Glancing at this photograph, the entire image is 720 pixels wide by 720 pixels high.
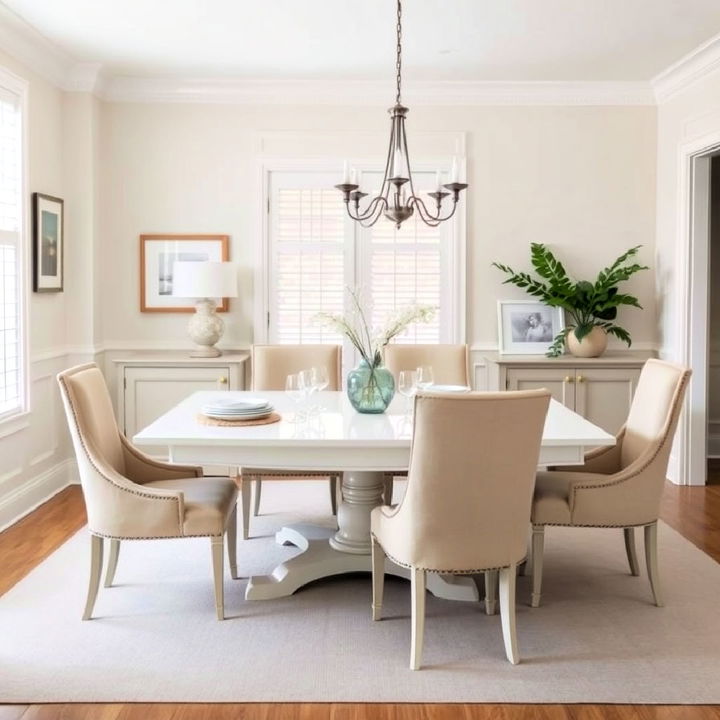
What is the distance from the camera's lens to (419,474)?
2699 mm

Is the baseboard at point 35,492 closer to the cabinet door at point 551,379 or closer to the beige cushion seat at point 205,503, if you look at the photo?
the beige cushion seat at point 205,503

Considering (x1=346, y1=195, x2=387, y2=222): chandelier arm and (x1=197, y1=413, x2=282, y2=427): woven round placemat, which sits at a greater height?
(x1=346, y1=195, x2=387, y2=222): chandelier arm

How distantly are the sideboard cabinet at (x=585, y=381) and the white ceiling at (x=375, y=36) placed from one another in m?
1.79

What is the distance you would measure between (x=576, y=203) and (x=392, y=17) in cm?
206

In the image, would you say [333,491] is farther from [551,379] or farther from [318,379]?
[551,379]

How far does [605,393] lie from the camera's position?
5.45 m

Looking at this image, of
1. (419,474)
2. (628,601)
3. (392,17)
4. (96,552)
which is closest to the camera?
(419,474)

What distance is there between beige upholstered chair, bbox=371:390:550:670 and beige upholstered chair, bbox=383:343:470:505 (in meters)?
1.76

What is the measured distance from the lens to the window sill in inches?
176

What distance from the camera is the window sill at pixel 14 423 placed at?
4480 millimetres

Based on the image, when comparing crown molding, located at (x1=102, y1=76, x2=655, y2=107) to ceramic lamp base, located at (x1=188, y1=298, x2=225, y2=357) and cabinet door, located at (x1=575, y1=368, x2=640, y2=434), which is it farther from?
cabinet door, located at (x1=575, y1=368, x2=640, y2=434)

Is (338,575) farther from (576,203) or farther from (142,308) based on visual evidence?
(576,203)

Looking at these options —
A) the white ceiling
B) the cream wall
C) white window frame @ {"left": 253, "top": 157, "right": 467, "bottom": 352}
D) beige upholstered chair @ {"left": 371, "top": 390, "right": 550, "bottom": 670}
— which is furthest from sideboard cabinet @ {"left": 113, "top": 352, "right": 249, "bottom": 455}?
beige upholstered chair @ {"left": 371, "top": 390, "right": 550, "bottom": 670}

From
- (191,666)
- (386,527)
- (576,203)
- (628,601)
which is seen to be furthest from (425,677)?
(576,203)
